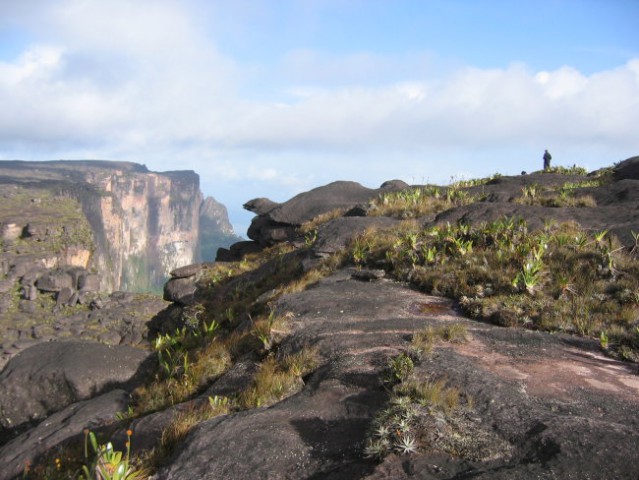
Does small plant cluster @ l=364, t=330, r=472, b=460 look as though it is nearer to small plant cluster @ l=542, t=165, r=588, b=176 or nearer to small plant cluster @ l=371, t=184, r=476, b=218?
small plant cluster @ l=371, t=184, r=476, b=218

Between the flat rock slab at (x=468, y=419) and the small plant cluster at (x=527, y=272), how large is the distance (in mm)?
734

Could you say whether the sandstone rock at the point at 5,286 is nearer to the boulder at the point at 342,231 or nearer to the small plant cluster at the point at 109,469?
the boulder at the point at 342,231

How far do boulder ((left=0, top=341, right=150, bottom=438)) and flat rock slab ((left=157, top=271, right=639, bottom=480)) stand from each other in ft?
20.7

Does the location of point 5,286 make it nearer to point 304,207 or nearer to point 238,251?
point 238,251

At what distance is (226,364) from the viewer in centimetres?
925

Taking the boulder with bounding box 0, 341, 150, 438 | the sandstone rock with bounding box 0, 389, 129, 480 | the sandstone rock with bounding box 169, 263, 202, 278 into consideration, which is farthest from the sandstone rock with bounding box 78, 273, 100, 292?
the sandstone rock with bounding box 0, 389, 129, 480

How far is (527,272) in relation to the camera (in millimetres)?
10555

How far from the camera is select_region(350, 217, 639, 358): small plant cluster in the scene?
31.3 feet

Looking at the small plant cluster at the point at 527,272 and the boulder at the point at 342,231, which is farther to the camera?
the boulder at the point at 342,231

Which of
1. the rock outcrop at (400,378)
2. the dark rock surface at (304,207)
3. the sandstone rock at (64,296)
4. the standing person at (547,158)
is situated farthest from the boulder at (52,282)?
the rock outcrop at (400,378)

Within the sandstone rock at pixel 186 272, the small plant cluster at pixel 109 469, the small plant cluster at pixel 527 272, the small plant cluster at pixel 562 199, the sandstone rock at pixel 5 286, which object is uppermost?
the small plant cluster at pixel 562 199

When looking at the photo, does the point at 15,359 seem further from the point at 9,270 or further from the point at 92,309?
the point at 9,270

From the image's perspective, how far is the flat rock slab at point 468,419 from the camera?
16.1 ft

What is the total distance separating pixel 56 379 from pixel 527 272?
12.0 m
